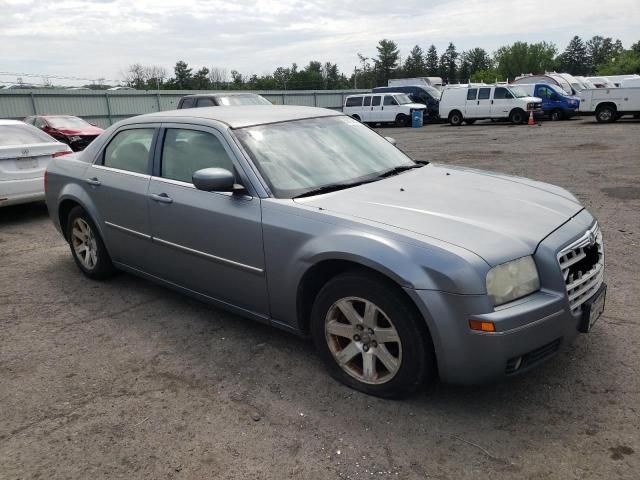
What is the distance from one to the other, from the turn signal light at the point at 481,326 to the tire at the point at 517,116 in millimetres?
23778

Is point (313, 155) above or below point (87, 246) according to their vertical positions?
above

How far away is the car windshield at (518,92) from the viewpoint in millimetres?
24350

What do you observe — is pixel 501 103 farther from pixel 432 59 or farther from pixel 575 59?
pixel 575 59

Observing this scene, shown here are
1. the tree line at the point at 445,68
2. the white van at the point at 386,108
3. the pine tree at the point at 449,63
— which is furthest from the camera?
the pine tree at the point at 449,63

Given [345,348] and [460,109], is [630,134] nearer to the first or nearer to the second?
[460,109]

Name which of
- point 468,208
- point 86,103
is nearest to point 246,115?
point 468,208

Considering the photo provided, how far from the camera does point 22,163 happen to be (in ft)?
25.2

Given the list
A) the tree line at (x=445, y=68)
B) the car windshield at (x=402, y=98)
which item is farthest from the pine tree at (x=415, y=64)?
the car windshield at (x=402, y=98)

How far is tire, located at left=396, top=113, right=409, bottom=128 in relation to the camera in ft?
90.0

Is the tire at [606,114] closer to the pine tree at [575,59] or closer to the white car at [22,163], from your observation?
the white car at [22,163]

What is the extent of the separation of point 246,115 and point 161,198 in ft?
2.93

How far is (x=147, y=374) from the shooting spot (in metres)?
3.46

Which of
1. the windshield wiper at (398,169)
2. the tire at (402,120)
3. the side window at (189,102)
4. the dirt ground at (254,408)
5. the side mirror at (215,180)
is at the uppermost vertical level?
the side window at (189,102)

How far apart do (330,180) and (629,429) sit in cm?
218
